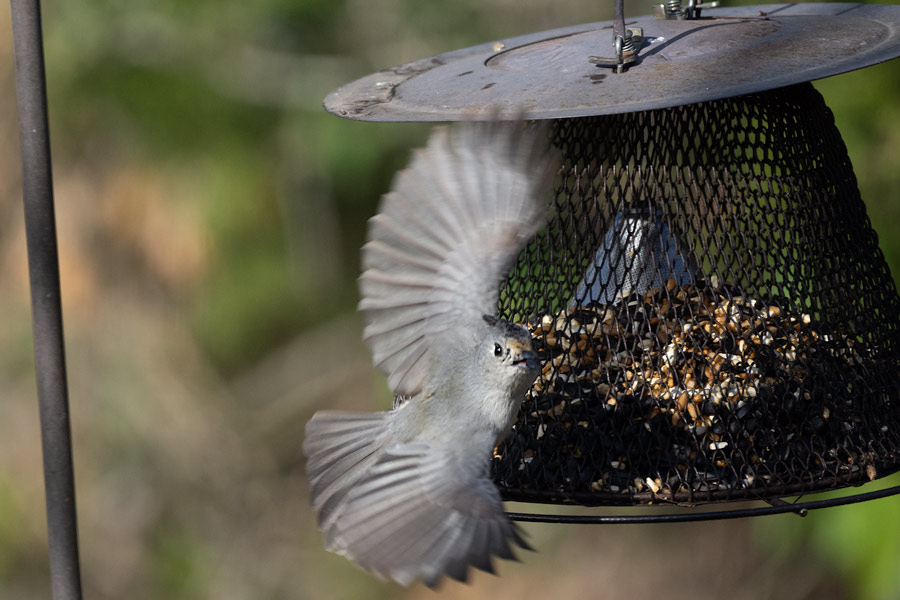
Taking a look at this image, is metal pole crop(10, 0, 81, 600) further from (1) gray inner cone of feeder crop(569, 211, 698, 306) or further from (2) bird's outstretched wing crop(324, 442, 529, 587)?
(1) gray inner cone of feeder crop(569, 211, 698, 306)

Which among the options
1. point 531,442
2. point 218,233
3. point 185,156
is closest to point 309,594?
point 218,233

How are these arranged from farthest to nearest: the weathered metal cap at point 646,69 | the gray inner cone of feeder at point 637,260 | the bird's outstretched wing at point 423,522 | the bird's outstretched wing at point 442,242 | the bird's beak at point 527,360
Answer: the gray inner cone of feeder at point 637,260, the bird's outstretched wing at point 442,242, the bird's beak at point 527,360, the weathered metal cap at point 646,69, the bird's outstretched wing at point 423,522

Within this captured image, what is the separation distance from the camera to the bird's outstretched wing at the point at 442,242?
113 inches

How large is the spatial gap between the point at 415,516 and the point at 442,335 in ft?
2.15

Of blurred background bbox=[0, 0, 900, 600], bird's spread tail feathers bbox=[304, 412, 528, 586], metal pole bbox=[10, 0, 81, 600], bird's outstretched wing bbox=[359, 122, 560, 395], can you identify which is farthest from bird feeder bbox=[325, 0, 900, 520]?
blurred background bbox=[0, 0, 900, 600]

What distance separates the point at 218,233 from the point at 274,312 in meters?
0.93

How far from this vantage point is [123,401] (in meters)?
7.84

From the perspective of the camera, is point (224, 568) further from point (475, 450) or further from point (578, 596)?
point (475, 450)

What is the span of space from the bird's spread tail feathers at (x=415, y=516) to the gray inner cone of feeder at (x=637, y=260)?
0.74 m

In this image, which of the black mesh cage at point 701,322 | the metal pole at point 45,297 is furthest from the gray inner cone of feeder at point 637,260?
the metal pole at point 45,297

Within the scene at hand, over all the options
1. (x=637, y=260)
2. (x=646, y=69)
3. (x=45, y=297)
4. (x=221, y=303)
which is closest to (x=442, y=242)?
(x=637, y=260)

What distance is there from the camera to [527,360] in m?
2.71

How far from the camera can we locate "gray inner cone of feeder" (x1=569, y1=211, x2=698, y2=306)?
10.1 feet

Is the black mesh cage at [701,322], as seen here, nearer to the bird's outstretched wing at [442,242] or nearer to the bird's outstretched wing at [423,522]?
the bird's outstretched wing at [442,242]
